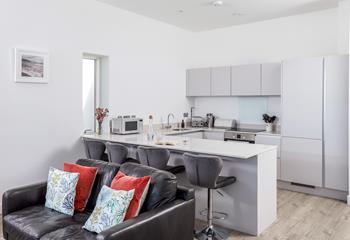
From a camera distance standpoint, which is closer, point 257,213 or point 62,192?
point 62,192

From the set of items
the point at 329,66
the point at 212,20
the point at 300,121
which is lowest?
the point at 300,121

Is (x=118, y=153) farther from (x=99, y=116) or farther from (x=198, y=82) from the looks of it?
(x=198, y=82)

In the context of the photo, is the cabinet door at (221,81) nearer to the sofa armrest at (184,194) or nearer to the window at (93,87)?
the window at (93,87)

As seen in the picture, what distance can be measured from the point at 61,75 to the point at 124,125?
3.88 ft

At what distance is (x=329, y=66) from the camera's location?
4.50 metres

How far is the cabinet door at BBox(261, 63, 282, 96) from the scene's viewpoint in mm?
5326

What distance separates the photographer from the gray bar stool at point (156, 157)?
338cm

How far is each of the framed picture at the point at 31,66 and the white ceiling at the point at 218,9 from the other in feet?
4.72

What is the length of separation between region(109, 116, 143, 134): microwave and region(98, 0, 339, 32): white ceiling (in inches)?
72.9

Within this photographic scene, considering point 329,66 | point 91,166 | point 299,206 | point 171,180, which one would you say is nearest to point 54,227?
point 91,166

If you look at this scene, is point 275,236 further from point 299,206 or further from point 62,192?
point 62,192

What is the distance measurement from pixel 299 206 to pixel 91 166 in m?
2.91

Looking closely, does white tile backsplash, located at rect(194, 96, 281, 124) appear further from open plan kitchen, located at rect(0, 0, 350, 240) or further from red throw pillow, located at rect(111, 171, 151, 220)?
red throw pillow, located at rect(111, 171, 151, 220)

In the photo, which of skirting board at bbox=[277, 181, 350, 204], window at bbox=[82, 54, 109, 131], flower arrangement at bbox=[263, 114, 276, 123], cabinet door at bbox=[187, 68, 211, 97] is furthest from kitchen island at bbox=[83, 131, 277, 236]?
cabinet door at bbox=[187, 68, 211, 97]
